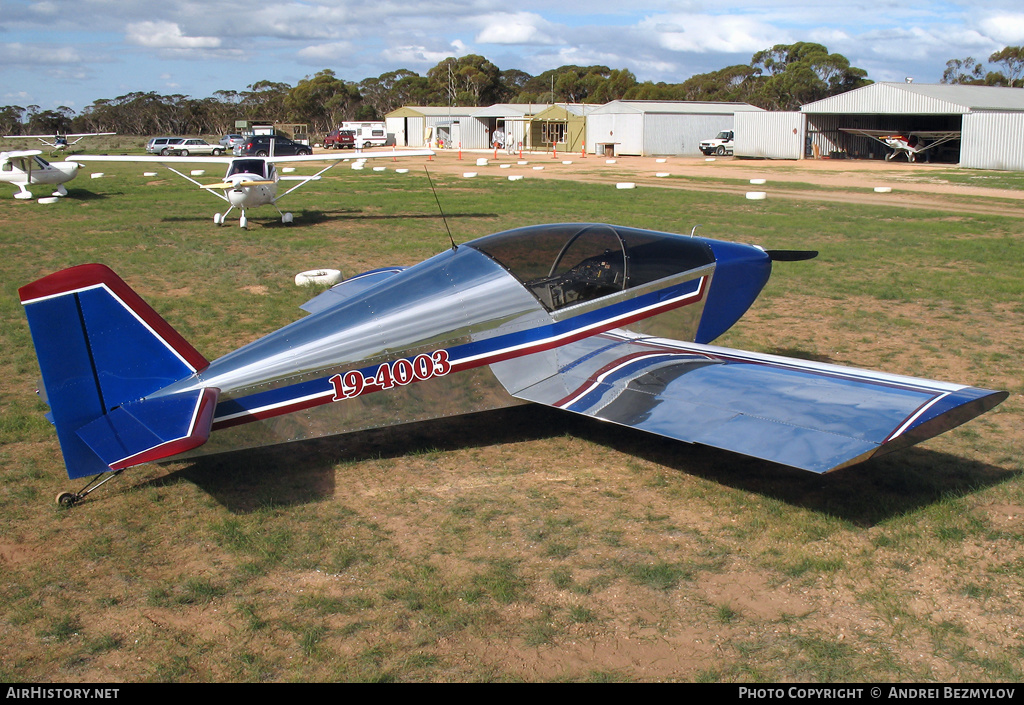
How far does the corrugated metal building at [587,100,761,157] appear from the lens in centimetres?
5731

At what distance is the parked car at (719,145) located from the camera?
56.2 metres

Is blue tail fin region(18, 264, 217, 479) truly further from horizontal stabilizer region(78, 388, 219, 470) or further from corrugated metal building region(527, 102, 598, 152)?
corrugated metal building region(527, 102, 598, 152)

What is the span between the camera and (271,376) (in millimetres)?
5684

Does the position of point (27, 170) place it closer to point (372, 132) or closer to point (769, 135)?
point (769, 135)

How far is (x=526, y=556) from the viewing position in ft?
16.4

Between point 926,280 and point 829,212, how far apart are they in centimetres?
920

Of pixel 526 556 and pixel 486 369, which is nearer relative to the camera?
pixel 526 556

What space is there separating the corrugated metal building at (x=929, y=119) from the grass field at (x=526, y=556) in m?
38.5

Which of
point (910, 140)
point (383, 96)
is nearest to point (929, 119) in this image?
point (910, 140)

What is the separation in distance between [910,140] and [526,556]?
52030 mm

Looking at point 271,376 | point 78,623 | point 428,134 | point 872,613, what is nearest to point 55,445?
point 271,376

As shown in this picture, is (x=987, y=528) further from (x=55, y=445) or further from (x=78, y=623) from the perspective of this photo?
(x=55, y=445)

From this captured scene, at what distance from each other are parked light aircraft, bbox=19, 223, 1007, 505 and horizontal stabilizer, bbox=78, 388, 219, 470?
0.01 metres

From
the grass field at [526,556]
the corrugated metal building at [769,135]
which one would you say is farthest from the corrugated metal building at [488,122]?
the grass field at [526,556]
